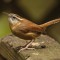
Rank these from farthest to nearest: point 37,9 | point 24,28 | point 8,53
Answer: point 37,9 < point 24,28 < point 8,53

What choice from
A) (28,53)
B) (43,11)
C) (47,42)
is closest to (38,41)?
(47,42)

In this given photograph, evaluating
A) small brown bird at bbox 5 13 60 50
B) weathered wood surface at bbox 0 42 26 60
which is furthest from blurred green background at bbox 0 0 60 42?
weathered wood surface at bbox 0 42 26 60

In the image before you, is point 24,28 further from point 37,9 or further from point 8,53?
point 37,9

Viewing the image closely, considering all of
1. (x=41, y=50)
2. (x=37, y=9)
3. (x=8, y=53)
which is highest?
(x=8, y=53)

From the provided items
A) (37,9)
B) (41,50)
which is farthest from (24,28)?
(37,9)

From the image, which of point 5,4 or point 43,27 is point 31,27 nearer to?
point 43,27

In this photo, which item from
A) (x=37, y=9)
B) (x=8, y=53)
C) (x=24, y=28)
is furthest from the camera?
(x=37, y=9)

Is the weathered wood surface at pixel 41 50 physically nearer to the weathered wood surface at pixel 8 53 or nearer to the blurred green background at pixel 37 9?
the weathered wood surface at pixel 8 53

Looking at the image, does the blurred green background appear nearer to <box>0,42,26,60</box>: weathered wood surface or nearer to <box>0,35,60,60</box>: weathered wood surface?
<box>0,35,60,60</box>: weathered wood surface
